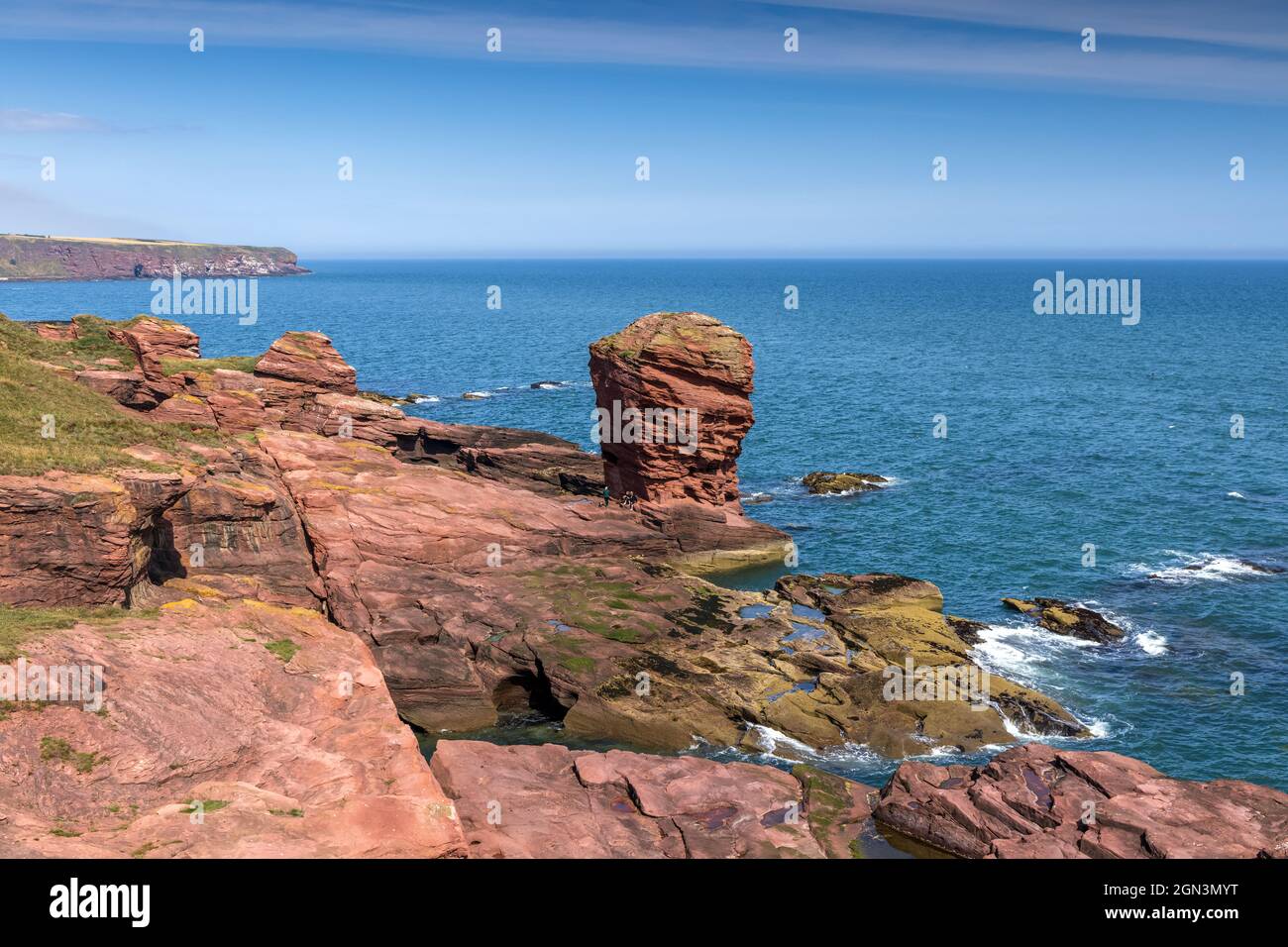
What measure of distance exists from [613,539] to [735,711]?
19855mm

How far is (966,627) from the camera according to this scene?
172 feet

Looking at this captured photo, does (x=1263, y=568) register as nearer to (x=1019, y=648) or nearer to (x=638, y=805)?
(x=1019, y=648)

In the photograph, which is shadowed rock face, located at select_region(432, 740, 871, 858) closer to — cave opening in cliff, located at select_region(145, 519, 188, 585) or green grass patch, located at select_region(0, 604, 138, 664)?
green grass patch, located at select_region(0, 604, 138, 664)

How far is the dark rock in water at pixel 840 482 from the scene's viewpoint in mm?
80188

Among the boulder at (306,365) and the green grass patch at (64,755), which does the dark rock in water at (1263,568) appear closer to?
the green grass patch at (64,755)

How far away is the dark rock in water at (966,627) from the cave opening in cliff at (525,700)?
22493 millimetres

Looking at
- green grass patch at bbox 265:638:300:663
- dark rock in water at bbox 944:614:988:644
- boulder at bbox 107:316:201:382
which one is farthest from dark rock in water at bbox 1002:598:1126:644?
boulder at bbox 107:316:201:382

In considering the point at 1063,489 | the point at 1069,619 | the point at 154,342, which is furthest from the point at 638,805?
the point at 1063,489

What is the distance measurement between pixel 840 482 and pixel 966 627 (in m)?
29.7

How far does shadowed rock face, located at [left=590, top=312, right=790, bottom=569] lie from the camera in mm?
65438

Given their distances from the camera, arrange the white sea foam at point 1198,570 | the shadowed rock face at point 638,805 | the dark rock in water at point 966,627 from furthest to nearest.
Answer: the white sea foam at point 1198,570, the dark rock in water at point 966,627, the shadowed rock face at point 638,805

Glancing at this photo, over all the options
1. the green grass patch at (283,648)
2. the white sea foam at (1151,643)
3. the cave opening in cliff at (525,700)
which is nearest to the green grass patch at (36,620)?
the green grass patch at (283,648)

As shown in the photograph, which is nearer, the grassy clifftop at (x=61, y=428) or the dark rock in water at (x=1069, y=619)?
the grassy clifftop at (x=61, y=428)

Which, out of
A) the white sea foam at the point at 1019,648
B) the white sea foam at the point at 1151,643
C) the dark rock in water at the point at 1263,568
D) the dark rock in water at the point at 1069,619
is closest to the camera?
the white sea foam at the point at 1019,648
